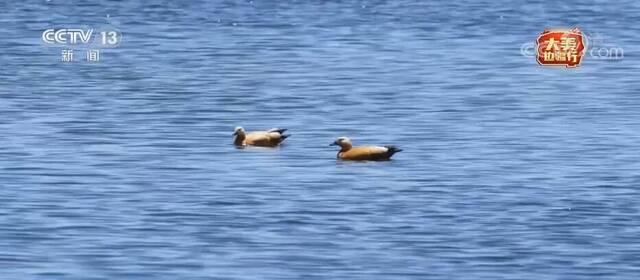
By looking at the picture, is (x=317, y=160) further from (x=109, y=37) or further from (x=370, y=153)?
(x=109, y=37)

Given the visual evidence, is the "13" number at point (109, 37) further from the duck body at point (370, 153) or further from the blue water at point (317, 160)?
the duck body at point (370, 153)

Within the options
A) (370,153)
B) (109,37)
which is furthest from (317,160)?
(109,37)

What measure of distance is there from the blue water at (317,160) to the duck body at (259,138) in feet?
0.93

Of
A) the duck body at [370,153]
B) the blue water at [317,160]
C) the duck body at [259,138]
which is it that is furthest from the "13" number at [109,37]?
the duck body at [370,153]

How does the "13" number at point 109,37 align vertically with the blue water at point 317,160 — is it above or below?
below

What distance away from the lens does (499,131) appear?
38.9 metres

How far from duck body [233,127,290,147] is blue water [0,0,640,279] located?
28cm

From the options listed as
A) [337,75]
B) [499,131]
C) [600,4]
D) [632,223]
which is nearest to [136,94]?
[337,75]

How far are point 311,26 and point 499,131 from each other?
24675 mm

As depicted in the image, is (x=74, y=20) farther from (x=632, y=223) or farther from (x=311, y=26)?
(x=632, y=223)

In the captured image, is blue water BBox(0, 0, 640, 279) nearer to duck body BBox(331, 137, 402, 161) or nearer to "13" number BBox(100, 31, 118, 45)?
duck body BBox(331, 137, 402, 161)

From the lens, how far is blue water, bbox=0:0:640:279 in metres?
26.5

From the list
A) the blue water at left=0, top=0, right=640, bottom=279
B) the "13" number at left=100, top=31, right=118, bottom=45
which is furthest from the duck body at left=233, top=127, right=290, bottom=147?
the "13" number at left=100, top=31, right=118, bottom=45

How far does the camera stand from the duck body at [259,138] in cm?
3684
